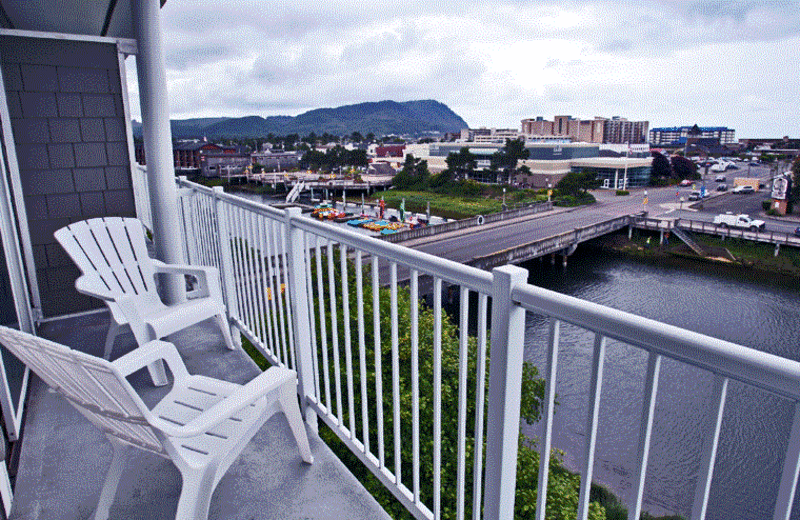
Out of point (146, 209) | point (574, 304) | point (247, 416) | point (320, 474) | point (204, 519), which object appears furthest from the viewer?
point (146, 209)

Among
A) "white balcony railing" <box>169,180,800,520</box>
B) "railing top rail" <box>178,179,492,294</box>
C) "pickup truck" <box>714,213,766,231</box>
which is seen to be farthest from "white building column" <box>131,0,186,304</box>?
"pickup truck" <box>714,213,766,231</box>

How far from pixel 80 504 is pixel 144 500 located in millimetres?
221

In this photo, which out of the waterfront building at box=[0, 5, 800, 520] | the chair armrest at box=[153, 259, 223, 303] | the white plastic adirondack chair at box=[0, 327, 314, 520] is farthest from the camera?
the chair armrest at box=[153, 259, 223, 303]

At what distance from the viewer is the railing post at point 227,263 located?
3.08 m

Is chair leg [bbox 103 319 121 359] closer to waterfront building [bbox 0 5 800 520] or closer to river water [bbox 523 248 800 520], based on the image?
waterfront building [bbox 0 5 800 520]

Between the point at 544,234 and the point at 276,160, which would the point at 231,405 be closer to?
the point at 544,234

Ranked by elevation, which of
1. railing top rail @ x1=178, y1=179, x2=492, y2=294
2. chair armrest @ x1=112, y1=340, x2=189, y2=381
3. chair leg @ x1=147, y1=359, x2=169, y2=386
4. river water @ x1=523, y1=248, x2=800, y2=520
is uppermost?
railing top rail @ x1=178, y1=179, x2=492, y2=294

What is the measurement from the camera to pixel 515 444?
1136mm

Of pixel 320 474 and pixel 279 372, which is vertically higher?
pixel 279 372

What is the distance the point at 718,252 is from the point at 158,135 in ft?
111

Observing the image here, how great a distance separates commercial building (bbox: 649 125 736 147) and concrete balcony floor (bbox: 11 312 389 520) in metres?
127

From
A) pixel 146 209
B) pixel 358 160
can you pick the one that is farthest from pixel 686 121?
pixel 146 209

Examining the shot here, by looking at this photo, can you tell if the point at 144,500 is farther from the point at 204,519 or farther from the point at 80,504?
the point at 204,519

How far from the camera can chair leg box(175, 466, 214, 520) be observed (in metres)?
1.38
